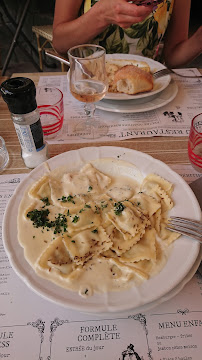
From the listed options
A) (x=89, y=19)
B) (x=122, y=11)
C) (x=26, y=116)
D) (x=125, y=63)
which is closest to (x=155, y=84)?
(x=125, y=63)

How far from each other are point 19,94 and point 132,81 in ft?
2.06

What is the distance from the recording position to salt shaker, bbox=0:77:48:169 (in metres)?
0.86

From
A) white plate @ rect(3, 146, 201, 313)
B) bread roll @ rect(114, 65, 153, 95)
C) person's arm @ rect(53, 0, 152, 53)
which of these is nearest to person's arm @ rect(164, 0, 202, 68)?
person's arm @ rect(53, 0, 152, 53)

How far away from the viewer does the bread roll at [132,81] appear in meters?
1.31

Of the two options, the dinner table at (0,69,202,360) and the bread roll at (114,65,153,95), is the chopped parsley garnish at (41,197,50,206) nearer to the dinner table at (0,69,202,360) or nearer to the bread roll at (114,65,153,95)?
the dinner table at (0,69,202,360)

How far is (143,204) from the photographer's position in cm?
86

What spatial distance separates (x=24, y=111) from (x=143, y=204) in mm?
496

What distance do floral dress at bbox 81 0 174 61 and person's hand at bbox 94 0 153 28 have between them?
0.97 ft

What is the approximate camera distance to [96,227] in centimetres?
82

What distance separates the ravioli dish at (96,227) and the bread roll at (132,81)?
489mm

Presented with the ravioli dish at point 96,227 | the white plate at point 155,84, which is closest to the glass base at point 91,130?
the white plate at point 155,84

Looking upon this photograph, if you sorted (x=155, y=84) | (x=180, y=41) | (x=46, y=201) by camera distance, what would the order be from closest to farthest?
(x=46, y=201) < (x=155, y=84) < (x=180, y=41)

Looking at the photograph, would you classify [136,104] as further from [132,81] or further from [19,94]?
[19,94]

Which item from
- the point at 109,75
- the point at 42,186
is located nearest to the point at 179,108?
the point at 109,75
